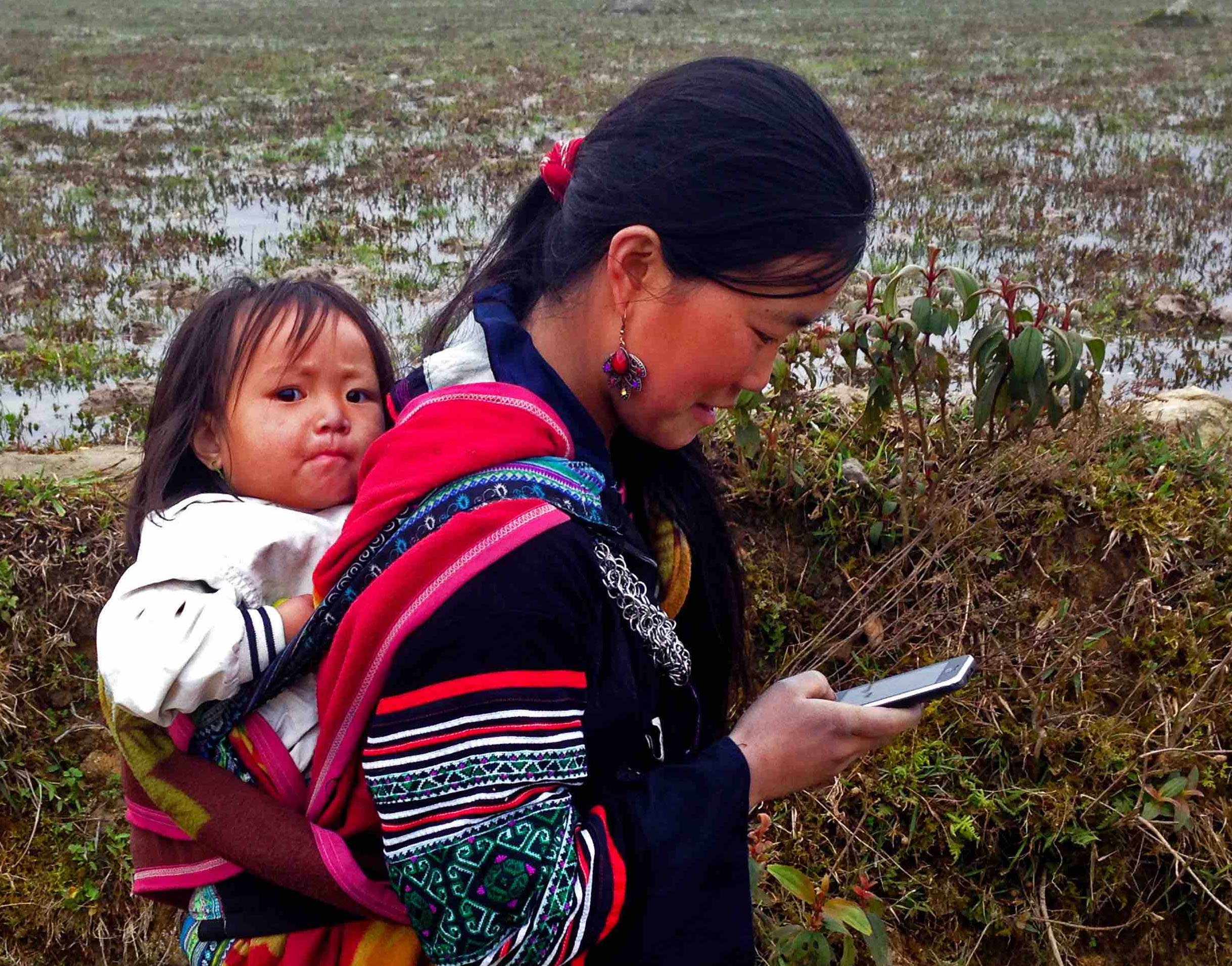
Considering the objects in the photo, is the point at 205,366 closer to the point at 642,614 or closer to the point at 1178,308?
the point at 642,614

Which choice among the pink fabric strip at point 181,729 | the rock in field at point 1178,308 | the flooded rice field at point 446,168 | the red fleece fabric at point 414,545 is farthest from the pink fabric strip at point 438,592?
the rock in field at point 1178,308

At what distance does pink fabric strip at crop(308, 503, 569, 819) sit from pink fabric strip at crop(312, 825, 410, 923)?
0.12 metres

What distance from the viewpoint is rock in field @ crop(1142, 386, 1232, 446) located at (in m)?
3.57

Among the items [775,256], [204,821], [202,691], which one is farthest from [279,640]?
[775,256]

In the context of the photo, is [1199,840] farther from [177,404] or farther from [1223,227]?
[1223,227]

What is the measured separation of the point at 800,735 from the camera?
145cm

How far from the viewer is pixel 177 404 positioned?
163 centimetres

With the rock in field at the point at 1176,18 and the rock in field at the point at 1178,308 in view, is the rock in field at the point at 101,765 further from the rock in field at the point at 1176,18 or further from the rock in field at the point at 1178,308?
the rock in field at the point at 1176,18

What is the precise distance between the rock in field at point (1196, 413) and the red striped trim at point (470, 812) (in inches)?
116

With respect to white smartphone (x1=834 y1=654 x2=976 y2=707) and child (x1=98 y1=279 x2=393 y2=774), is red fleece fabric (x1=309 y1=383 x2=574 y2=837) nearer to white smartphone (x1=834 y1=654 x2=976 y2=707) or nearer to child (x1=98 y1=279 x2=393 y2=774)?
child (x1=98 y1=279 x2=393 y2=774)

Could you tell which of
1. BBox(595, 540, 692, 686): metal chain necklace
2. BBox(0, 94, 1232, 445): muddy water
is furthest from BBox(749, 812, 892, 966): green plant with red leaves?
BBox(0, 94, 1232, 445): muddy water

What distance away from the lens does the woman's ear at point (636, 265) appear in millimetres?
1380

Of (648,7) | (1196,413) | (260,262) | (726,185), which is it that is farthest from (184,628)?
(648,7)

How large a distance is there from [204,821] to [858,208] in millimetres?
1082
